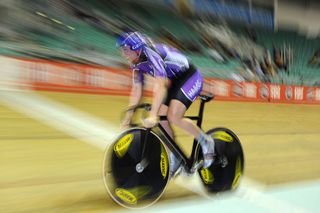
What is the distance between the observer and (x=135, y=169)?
1559 mm

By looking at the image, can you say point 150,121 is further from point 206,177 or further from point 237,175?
point 237,175

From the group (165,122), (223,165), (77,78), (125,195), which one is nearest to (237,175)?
(223,165)

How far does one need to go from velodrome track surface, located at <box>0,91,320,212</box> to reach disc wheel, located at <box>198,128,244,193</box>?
6cm

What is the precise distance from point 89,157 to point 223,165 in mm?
649

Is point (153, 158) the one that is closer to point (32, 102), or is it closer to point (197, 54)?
point (32, 102)

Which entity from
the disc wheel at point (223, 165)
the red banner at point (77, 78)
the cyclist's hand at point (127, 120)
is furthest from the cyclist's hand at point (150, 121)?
the red banner at point (77, 78)

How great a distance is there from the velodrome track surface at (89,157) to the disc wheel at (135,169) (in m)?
0.05

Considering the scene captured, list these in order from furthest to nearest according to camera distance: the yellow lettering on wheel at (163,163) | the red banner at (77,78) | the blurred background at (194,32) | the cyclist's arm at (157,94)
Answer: the blurred background at (194,32)
the red banner at (77,78)
the yellow lettering on wheel at (163,163)
the cyclist's arm at (157,94)

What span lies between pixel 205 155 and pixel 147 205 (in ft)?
1.11

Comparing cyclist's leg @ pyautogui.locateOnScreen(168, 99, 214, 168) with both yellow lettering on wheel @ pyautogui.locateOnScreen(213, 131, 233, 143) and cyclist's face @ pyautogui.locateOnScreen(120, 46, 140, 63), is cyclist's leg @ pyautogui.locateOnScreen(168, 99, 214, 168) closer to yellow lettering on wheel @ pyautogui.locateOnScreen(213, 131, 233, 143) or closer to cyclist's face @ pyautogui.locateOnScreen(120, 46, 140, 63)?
yellow lettering on wheel @ pyautogui.locateOnScreen(213, 131, 233, 143)

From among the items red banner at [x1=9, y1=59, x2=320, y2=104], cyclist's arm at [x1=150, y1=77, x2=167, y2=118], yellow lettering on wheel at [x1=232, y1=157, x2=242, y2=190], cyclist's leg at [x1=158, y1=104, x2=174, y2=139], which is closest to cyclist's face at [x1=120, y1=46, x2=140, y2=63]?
cyclist's arm at [x1=150, y1=77, x2=167, y2=118]

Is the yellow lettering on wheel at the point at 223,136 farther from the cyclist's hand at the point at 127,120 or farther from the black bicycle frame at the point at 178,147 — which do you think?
the cyclist's hand at the point at 127,120

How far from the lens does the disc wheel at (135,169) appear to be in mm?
1543

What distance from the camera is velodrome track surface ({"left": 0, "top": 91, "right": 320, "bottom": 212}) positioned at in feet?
5.33
